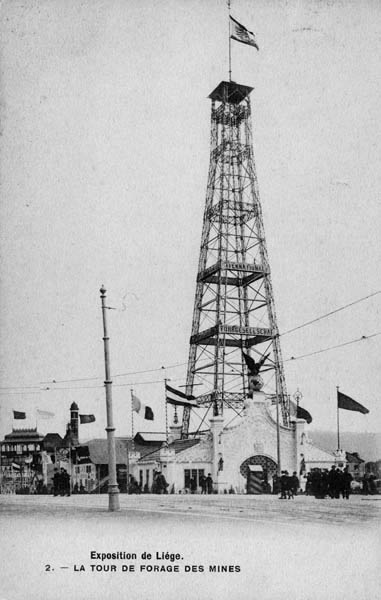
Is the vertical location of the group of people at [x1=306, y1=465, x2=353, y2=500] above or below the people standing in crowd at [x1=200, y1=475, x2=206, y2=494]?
above

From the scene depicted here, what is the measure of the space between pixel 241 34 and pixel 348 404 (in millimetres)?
13264

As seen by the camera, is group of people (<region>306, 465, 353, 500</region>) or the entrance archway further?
the entrance archway

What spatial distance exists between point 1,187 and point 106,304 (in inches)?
235

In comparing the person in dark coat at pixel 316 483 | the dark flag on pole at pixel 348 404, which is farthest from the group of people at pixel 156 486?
the dark flag on pole at pixel 348 404

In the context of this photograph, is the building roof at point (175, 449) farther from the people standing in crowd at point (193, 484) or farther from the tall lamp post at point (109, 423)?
the tall lamp post at point (109, 423)

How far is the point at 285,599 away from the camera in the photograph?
16781mm

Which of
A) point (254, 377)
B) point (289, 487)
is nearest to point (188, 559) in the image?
point (289, 487)

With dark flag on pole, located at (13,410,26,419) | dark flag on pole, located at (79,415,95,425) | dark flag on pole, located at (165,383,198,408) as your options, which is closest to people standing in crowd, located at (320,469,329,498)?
dark flag on pole, located at (165,383,198,408)

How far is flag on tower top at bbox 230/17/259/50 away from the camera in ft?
65.8

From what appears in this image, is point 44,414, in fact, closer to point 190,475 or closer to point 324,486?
point 324,486

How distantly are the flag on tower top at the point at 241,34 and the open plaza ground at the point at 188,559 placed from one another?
1288cm

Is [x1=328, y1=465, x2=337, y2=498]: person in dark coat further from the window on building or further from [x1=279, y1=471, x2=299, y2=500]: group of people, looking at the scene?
the window on building

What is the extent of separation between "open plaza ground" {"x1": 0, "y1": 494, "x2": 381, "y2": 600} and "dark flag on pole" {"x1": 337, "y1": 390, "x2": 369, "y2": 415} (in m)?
6.53

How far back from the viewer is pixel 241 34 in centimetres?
2138
